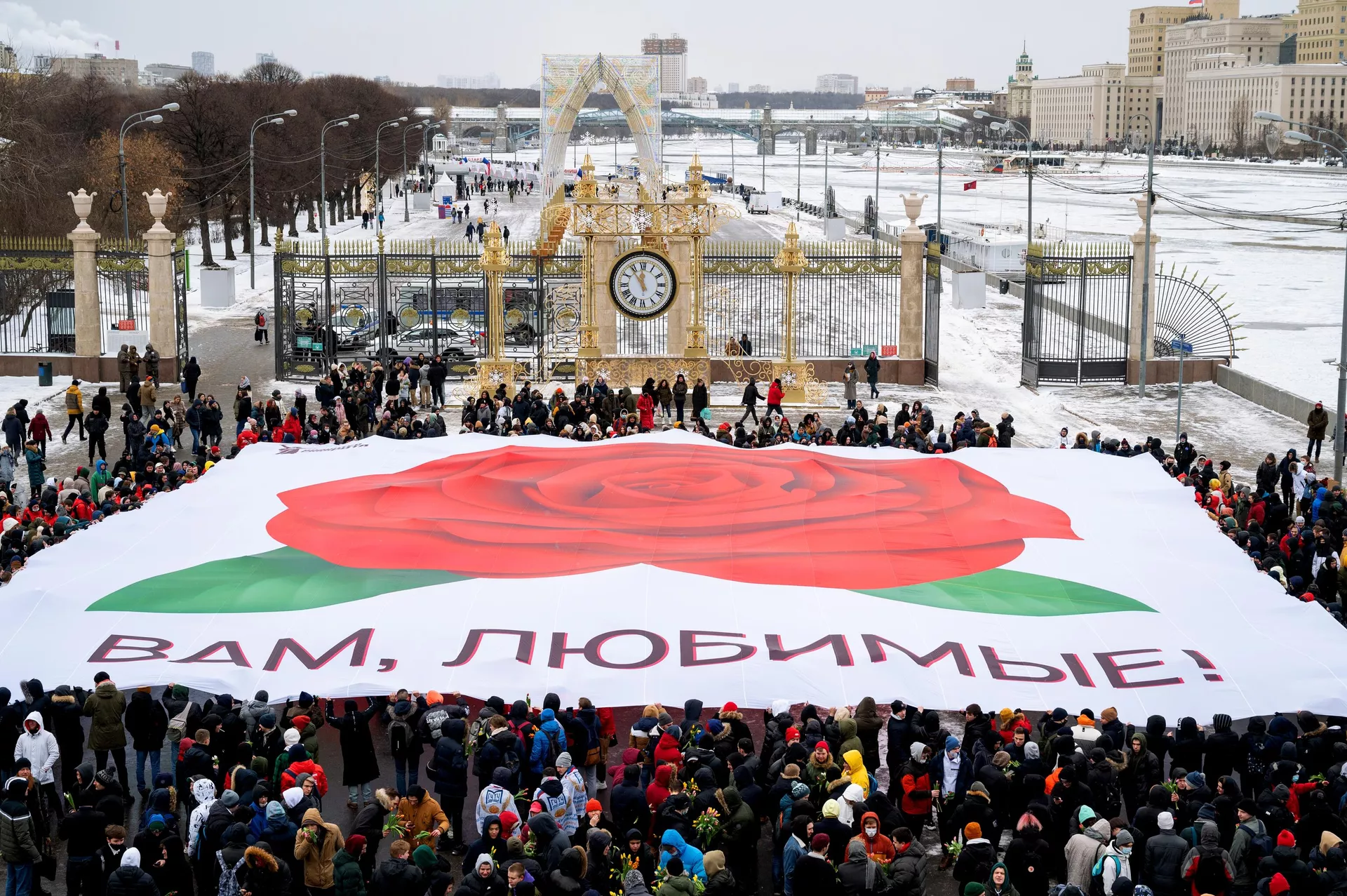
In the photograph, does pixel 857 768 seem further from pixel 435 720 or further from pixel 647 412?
pixel 647 412

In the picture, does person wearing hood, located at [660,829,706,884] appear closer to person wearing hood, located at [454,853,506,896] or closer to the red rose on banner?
person wearing hood, located at [454,853,506,896]

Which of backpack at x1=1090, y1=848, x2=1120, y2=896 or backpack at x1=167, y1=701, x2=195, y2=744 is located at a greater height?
backpack at x1=167, y1=701, x2=195, y2=744

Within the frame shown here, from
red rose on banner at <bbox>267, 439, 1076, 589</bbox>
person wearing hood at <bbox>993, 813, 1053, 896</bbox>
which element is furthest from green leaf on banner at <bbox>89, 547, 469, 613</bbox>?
person wearing hood at <bbox>993, 813, 1053, 896</bbox>

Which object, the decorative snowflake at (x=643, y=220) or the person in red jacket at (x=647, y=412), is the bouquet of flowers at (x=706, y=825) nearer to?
the person in red jacket at (x=647, y=412)

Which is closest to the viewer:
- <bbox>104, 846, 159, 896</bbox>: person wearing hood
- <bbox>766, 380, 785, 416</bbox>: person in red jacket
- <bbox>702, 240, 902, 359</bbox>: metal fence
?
<bbox>104, 846, 159, 896</bbox>: person wearing hood

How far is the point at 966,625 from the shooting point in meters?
14.9

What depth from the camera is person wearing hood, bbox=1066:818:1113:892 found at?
10.8 m

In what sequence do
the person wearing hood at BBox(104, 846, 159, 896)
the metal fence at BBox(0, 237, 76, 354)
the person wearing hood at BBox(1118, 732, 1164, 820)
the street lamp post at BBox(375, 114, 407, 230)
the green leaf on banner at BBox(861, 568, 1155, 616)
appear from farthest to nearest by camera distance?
the street lamp post at BBox(375, 114, 407, 230)
the metal fence at BBox(0, 237, 76, 354)
the green leaf on banner at BBox(861, 568, 1155, 616)
the person wearing hood at BBox(1118, 732, 1164, 820)
the person wearing hood at BBox(104, 846, 159, 896)

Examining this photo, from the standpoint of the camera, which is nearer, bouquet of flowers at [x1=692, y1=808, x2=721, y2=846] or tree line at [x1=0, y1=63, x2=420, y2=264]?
bouquet of flowers at [x1=692, y1=808, x2=721, y2=846]

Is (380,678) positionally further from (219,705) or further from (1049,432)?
(1049,432)

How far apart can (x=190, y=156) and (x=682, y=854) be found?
6222cm

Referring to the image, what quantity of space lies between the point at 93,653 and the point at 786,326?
20.4 m

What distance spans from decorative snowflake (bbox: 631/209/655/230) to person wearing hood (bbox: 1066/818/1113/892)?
2255 cm

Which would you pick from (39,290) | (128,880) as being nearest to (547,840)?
(128,880)
